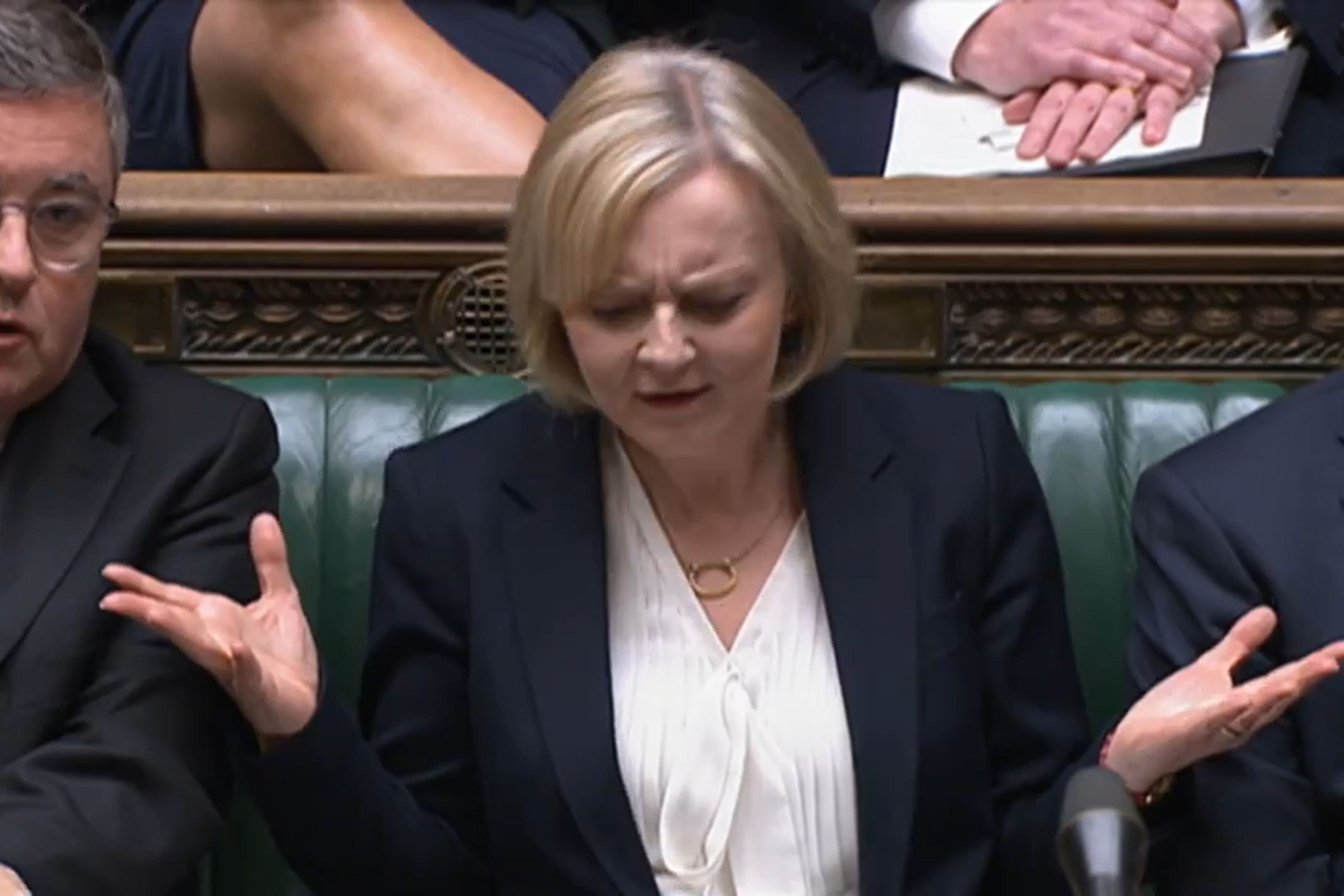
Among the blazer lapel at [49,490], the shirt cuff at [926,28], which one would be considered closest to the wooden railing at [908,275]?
the shirt cuff at [926,28]

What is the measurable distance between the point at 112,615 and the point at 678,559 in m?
0.33

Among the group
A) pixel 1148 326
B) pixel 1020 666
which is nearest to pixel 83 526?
pixel 1020 666

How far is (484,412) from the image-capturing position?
187 centimetres

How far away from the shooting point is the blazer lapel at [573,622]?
1523 mm

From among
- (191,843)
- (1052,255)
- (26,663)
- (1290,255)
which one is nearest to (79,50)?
(26,663)

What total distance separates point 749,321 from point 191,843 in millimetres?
432

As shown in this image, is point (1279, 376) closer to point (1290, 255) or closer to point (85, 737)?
point (1290, 255)

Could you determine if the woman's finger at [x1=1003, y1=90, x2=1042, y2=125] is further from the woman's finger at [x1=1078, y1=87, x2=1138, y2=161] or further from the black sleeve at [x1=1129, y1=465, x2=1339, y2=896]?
the black sleeve at [x1=1129, y1=465, x2=1339, y2=896]

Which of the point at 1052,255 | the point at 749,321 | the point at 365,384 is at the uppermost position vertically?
the point at 749,321

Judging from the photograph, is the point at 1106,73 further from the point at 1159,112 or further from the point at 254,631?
the point at 254,631

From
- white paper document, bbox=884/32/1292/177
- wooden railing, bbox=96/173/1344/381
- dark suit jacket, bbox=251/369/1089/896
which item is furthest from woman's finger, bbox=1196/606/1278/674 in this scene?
white paper document, bbox=884/32/1292/177

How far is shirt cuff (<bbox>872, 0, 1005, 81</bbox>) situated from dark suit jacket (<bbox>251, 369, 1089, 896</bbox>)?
21.8 inches

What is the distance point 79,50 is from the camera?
1.53m

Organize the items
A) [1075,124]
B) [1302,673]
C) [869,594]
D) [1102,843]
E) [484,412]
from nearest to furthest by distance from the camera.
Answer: [1102,843] → [1302,673] → [869,594] → [484,412] → [1075,124]
